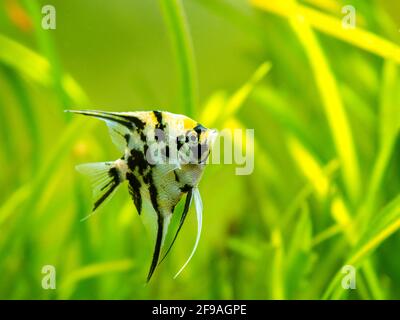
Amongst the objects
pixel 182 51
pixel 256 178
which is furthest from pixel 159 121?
pixel 256 178

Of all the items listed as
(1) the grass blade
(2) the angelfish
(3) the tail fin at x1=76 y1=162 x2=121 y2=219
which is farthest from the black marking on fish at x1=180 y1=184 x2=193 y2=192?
(1) the grass blade

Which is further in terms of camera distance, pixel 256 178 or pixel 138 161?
pixel 256 178

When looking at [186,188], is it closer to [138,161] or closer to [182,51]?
[138,161]

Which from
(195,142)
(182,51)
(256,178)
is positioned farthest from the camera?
(256,178)

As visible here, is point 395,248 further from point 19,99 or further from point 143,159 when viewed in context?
point 19,99

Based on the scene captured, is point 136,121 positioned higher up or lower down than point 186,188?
higher up
